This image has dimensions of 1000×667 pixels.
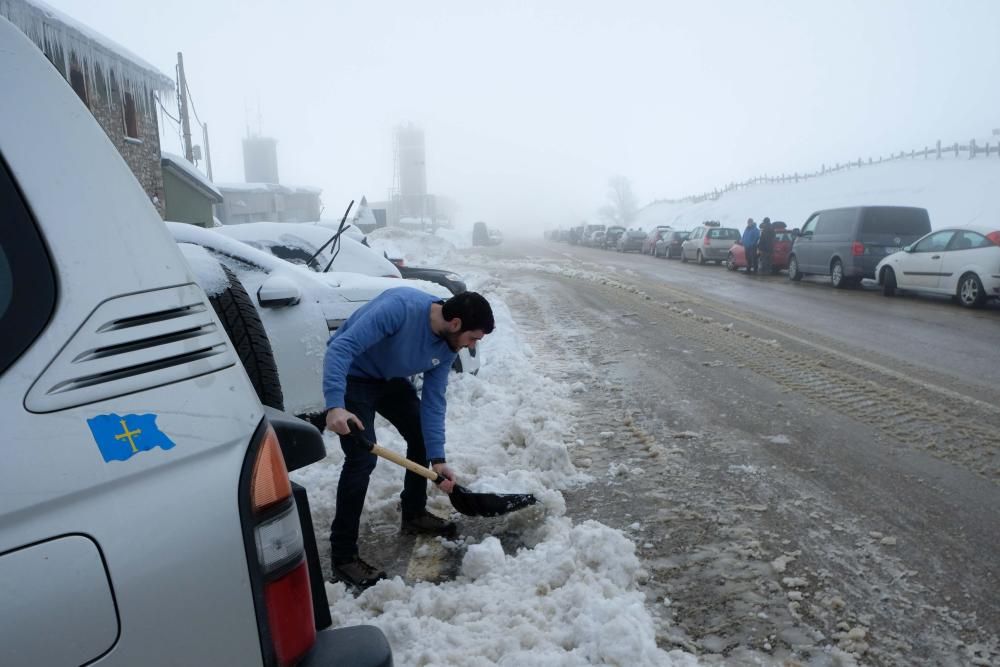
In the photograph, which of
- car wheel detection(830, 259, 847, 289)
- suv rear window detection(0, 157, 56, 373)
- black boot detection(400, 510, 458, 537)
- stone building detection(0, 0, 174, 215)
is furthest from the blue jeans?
car wheel detection(830, 259, 847, 289)

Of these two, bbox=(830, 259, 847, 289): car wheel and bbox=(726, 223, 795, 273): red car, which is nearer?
bbox=(830, 259, 847, 289): car wheel

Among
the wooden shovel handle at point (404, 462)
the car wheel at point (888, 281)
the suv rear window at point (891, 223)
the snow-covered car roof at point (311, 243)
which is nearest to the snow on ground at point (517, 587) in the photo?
the wooden shovel handle at point (404, 462)

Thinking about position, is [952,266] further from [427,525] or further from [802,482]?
[427,525]

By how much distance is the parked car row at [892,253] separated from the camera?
37.6 ft

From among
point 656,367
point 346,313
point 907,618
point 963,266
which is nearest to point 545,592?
point 907,618

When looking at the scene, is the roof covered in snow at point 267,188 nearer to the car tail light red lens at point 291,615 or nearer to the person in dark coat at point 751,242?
the person in dark coat at point 751,242

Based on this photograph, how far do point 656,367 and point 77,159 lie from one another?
6634mm

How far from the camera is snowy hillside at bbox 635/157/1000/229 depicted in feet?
118

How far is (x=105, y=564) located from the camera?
1.10 metres

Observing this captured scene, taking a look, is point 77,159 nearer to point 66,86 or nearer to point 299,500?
point 66,86

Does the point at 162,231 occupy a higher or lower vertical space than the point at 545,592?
higher

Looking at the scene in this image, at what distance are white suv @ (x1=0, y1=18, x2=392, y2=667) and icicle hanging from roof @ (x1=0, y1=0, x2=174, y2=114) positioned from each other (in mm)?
10387

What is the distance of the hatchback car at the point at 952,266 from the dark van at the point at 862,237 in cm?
111

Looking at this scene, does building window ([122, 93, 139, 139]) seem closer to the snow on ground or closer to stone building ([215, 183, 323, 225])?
the snow on ground
